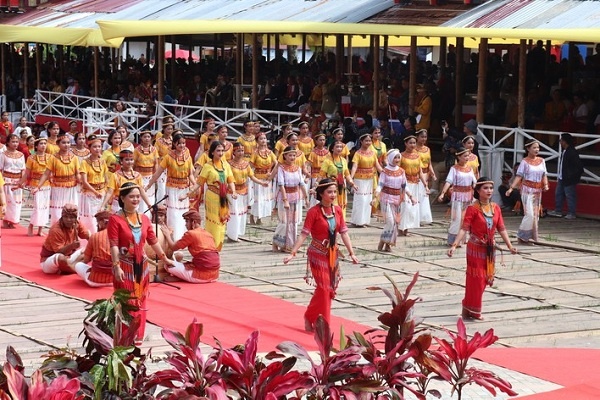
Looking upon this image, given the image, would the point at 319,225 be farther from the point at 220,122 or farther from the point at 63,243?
the point at 220,122

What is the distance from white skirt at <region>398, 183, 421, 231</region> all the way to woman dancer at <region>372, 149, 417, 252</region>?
0.64m

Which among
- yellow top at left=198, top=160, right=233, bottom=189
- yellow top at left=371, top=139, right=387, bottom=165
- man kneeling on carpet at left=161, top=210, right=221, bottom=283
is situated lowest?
man kneeling on carpet at left=161, top=210, right=221, bottom=283

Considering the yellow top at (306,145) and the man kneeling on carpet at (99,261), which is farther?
the yellow top at (306,145)

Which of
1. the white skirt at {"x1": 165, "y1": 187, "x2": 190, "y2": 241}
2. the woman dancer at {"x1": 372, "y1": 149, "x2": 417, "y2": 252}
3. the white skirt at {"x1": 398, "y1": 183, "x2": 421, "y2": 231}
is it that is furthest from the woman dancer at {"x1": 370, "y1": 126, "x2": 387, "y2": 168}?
the white skirt at {"x1": 165, "y1": 187, "x2": 190, "y2": 241}

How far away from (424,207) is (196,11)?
460 inches

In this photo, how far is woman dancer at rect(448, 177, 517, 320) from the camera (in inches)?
528

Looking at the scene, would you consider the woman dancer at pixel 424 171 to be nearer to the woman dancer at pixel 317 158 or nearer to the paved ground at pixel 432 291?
the paved ground at pixel 432 291

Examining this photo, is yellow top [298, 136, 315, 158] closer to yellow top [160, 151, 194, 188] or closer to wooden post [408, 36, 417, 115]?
yellow top [160, 151, 194, 188]

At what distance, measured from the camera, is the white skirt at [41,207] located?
19.2 meters

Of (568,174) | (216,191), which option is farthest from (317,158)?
(568,174)

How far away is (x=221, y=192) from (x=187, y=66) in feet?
62.5

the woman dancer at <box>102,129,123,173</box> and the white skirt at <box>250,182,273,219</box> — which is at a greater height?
the woman dancer at <box>102,129,123,173</box>

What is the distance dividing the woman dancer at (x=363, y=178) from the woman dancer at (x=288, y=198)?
1.92 meters

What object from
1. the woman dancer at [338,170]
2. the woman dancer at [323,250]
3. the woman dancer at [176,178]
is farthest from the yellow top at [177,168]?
the woman dancer at [323,250]
